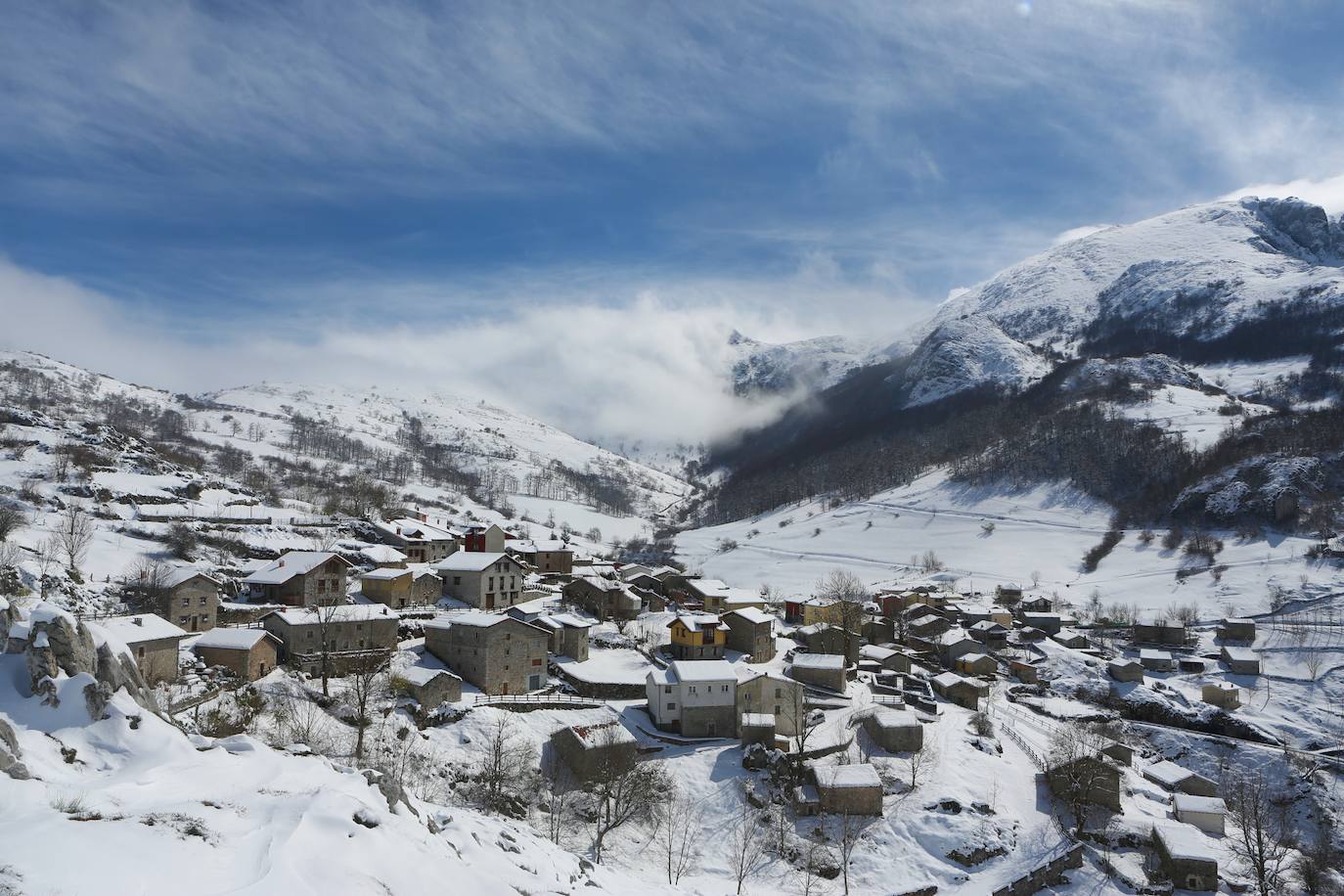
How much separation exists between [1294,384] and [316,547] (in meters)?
237

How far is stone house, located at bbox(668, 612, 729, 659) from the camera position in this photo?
6100 centimetres

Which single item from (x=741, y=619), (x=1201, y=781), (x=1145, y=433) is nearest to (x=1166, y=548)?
(x=1145, y=433)

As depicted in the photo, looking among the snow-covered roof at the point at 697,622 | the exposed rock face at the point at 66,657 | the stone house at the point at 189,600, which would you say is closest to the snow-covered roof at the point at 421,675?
the stone house at the point at 189,600

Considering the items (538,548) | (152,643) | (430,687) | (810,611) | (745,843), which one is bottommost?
(745,843)

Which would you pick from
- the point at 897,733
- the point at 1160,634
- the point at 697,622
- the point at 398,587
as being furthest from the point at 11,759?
the point at 1160,634

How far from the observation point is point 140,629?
3803 centimetres

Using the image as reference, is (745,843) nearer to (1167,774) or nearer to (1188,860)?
(1188,860)

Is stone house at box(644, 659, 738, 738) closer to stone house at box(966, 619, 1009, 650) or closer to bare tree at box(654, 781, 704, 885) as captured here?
bare tree at box(654, 781, 704, 885)

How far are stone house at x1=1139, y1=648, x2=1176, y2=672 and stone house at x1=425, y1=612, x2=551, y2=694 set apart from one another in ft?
214

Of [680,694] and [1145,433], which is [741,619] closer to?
[680,694]

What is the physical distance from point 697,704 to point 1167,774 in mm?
35343

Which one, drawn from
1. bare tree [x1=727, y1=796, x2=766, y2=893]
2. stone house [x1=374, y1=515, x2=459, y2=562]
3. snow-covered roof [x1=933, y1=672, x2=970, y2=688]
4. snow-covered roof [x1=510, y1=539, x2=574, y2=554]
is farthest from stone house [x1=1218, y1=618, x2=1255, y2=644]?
stone house [x1=374, y1=515, x2=459, y2=562]

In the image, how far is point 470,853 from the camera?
60.4 feet

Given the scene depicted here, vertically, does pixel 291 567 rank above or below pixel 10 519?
below
